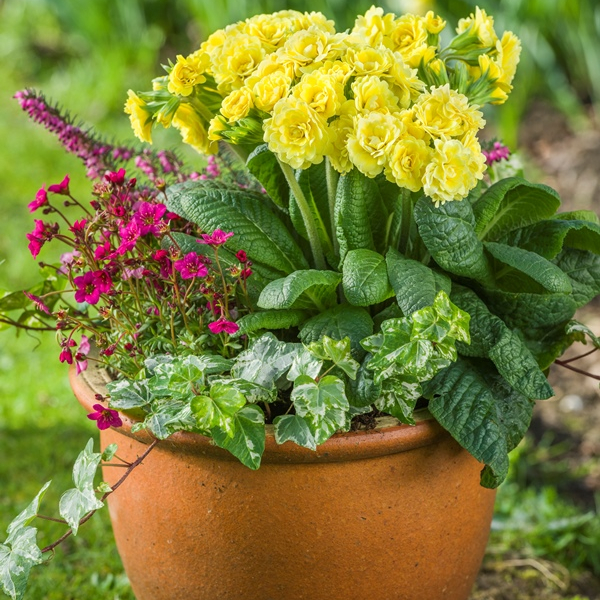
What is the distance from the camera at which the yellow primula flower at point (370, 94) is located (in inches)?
54.4

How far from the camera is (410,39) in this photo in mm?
1578

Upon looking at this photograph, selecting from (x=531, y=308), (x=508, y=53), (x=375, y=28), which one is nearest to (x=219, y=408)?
(x=531, y=308)

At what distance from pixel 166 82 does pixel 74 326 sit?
0.48 m

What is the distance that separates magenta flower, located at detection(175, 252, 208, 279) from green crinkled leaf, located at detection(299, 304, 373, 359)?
0.21 meters

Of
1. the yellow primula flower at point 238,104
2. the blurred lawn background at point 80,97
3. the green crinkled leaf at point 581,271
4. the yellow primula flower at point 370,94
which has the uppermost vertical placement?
the yellow primula flower at point 238,104

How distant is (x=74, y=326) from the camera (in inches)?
60.3

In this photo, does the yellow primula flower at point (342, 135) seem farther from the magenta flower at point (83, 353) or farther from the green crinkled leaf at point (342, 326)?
the magenta flower at point (83, 353)

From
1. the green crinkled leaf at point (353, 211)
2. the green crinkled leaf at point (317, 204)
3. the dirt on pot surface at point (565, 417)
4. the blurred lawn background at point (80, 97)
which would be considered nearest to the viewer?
the green crinkled leaf at point (353, 211)

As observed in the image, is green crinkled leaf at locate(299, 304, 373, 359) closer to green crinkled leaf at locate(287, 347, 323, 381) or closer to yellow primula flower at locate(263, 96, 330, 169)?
green crinkled leaf at locate(287, 347, 323, 381)

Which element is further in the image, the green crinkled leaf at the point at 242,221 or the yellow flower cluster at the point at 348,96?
the green crinkled leaf at the point at 242,221

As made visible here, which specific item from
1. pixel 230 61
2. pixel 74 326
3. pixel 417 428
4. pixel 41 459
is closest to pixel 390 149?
pixel 230 61

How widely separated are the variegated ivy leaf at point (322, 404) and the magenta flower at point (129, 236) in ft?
1.18

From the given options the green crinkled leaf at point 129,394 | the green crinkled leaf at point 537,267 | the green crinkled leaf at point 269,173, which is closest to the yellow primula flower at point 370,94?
the green crinkled leaf at point 269,173

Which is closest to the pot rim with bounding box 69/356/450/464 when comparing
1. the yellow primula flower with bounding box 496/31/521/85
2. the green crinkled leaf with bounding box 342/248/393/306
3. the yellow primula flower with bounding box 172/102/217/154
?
the green crinkled leaf with bounding box 342/248/393/306
